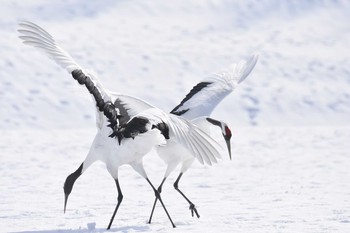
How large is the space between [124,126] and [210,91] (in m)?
2.03

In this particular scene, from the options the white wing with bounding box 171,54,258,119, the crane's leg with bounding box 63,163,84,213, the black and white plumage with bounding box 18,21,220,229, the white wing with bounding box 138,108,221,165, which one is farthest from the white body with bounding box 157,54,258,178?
the white wing with bounding box 138,108,221,165

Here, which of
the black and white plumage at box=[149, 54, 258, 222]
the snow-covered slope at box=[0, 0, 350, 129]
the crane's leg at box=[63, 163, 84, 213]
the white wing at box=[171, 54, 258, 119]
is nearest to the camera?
the crane's leg at box=[63, 163, 84, 213]

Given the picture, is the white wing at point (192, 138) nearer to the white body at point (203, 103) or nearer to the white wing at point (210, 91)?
the white body at point (203, 103)

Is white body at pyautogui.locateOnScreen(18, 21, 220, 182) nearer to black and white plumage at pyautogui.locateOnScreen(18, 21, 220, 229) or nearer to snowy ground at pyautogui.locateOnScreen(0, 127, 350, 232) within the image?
black and white plumage at pyautogui.locateOnScreen(18, 21, 220, 229)

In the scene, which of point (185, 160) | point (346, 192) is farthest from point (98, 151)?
point (346, 192)

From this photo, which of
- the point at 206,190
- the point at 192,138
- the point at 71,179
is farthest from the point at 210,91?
the point at 192,138

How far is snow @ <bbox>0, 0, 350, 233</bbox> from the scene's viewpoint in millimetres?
7363

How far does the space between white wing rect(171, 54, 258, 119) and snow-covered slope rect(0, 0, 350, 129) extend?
10783 mm

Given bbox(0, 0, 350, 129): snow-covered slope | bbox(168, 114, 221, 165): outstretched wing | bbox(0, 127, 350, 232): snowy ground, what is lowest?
bbox(0, 127, 350, 232): snowy ground

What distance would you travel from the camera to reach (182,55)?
24422 mm

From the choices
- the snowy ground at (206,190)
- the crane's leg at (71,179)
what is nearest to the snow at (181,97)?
the snowy ground at (206,190)

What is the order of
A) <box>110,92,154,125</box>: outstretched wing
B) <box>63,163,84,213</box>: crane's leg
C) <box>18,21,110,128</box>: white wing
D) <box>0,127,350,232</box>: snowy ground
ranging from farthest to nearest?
<box>63,163,84,213</box>: crane's leg
<box>0,127,350,232</box>: snowy ground
<box>110,92,154,125</box>: outstretched wing
<box>18,21,110,128</box>: white wing

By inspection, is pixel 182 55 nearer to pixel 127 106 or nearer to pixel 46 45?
pixel 127 106

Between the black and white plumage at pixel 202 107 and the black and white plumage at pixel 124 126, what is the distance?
0.49m
